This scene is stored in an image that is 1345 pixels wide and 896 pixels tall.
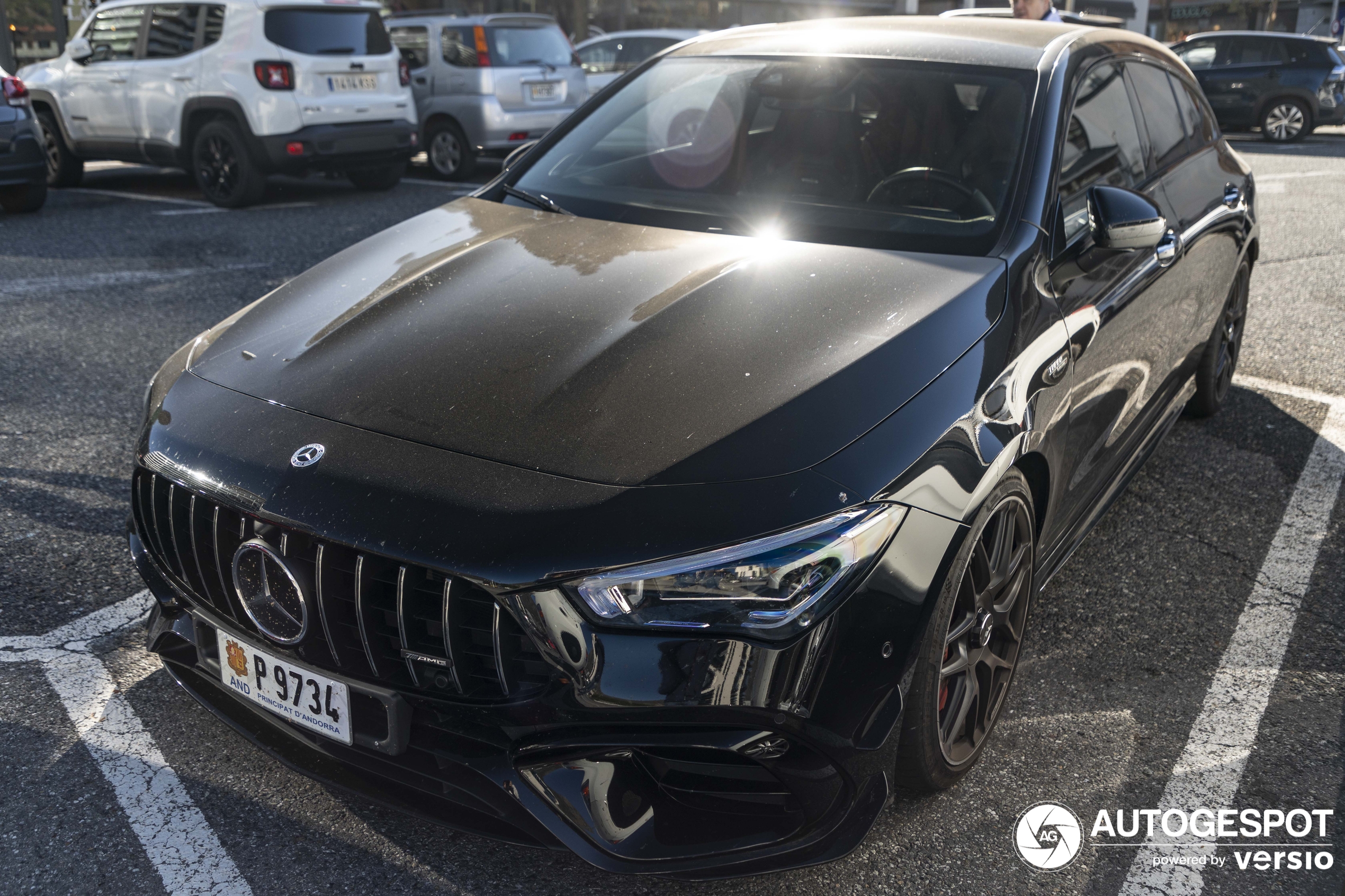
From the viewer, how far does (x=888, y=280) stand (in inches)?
99.5

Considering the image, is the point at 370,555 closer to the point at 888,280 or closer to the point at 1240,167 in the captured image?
the point at 888,280

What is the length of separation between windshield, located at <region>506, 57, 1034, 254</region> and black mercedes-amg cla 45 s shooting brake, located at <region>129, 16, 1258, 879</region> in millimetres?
14

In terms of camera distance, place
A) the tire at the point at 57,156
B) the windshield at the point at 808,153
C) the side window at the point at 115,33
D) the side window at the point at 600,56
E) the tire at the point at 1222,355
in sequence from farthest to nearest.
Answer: the side window at the point at 600,56
the tire at the point at 57,156
the side window at the point at 115,33
the tire at the point at 1222,355
the windshield at the point at 808,153

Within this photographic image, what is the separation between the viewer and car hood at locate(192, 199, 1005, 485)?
2016mm

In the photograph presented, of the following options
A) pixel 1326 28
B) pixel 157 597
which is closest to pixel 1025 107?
pixel 157 597

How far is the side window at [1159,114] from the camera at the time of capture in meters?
3.64

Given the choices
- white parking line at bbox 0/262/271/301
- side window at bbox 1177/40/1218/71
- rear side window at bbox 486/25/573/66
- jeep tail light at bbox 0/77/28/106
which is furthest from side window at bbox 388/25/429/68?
side window at bbox 1177/40/1218/71

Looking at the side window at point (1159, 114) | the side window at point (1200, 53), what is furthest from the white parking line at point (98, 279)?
the side window at point (1200, 53)

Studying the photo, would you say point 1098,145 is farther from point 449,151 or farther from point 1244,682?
point 449,151

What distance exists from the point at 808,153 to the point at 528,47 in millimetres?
8657

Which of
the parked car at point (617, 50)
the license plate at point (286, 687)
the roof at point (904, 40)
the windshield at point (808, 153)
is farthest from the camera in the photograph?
the parked car at point (617, 50)

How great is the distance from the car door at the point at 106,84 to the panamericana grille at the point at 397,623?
913cm

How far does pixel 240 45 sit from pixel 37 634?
7372mm

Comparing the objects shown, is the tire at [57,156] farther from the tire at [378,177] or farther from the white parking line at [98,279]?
the white parking line at [98,279]
